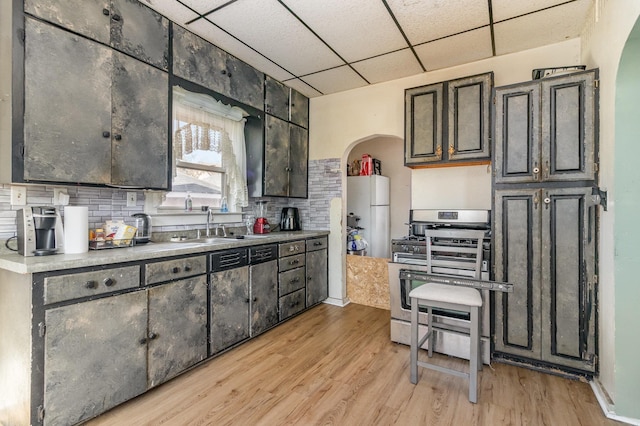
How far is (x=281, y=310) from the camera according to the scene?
125 inches

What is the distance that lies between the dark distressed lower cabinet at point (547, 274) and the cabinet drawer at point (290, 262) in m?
1.92

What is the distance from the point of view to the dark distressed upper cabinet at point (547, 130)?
2.17 metres

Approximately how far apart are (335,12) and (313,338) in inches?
110

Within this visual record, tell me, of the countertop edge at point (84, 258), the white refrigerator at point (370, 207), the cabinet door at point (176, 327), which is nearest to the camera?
the countertop edge at point (84, 258)

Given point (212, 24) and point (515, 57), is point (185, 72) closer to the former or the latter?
point (212, 24)

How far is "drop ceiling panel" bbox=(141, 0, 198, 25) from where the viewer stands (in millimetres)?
Result: 2273

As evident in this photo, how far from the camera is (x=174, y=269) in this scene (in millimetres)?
2139

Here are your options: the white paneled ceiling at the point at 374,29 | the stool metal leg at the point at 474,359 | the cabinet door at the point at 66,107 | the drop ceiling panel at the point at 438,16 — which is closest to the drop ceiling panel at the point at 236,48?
the white paneled ceiling at the point at 374,29

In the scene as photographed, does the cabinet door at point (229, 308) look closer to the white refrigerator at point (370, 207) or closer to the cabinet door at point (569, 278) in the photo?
the cabinet door at point (569, 278)

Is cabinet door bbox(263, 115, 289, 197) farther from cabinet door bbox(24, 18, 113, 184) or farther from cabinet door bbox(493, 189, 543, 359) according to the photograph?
cabinet door bbox(493, 189, 543, 359)

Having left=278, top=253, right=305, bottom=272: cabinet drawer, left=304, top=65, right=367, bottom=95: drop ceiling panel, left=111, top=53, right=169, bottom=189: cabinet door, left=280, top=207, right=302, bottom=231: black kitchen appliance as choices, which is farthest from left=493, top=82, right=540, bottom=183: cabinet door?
left=111, top=53, right=169, bottom=189: cabinet door

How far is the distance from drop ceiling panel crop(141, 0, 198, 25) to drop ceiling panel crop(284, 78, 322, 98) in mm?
1410

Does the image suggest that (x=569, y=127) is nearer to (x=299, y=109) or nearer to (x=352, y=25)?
(x=352, y=25)

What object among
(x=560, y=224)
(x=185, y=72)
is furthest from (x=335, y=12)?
(x=560, y=224)
